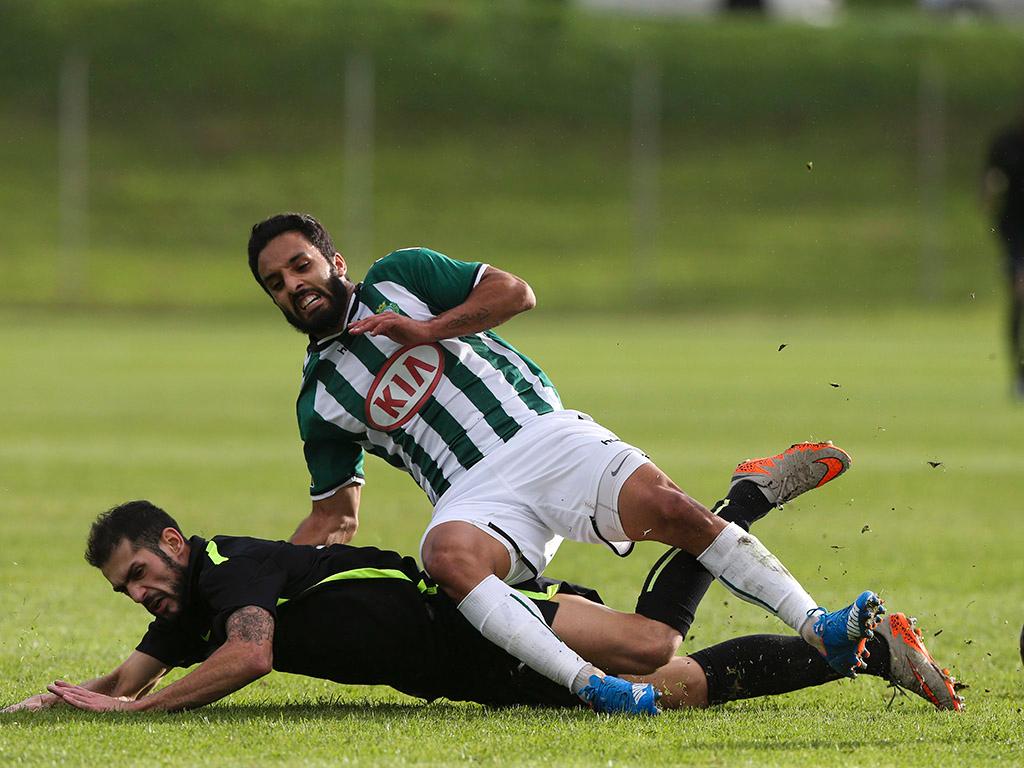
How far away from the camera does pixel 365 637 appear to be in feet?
17.5

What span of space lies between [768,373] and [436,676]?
53.5 feet

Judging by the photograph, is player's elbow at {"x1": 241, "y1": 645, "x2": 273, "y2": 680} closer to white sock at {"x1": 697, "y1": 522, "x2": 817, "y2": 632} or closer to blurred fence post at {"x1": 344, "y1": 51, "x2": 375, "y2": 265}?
white sock at {"x1": 697, "y1": 522, "x2": 817, "y2": 632}

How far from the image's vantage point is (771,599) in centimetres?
534

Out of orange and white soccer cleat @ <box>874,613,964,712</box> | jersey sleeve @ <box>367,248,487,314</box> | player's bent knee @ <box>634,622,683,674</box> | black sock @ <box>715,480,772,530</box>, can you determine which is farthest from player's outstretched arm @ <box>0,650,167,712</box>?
orange and white soccer cleat @ <box>874,613,964,712</box>

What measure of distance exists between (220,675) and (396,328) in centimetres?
141

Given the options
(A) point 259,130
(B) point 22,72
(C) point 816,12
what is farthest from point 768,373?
(C) point 816,12

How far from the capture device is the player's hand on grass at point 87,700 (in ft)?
16.8

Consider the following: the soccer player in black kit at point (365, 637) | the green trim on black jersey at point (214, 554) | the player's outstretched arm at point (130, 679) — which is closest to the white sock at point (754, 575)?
the soccer player in black kit at point (365, 637)

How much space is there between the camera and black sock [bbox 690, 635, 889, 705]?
543 centimetres

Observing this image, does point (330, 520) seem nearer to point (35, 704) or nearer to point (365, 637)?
point (365, 637)

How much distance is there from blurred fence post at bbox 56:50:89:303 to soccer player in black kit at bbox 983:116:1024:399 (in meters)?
19.1

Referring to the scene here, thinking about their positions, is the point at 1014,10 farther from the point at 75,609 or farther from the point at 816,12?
the point at 75,609

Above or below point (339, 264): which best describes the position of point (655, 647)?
below

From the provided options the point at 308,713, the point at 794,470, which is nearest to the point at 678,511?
the point at 794,470
